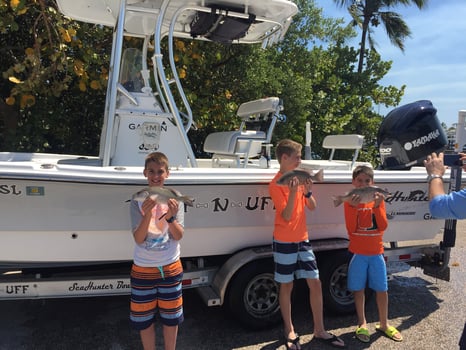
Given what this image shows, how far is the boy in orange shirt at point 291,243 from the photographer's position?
10.1 ft

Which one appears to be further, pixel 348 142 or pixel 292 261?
pixel 348 142

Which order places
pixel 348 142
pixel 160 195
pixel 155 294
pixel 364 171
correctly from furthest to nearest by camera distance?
pixel 348 142, pixel 364 171, pixel 155 294, pixel 160 195

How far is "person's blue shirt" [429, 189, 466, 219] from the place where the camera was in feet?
6.51

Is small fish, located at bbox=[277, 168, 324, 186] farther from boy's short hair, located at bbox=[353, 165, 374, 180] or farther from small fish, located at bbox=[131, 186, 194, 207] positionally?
small fish, located at bbox=[131, 186, 194, 207]

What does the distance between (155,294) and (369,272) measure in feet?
6.00

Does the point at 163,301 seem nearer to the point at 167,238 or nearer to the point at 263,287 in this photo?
the point at 167,238

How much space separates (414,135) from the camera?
14.2 ft

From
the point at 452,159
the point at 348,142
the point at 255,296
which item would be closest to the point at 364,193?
the point at 452,159

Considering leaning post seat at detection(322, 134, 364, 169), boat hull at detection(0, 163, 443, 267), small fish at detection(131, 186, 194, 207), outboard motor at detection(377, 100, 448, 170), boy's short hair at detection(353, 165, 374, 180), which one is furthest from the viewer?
leaning post seat at detection(322, 134, 364, 169)

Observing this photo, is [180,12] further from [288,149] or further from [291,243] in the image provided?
[291,243]

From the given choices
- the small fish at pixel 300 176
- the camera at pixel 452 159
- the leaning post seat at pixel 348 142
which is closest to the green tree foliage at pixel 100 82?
the leaning post seat at pixel 348 142

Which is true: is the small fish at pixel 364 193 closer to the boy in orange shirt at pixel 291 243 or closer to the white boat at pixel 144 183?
the boy in orange shirt at pixel 291 243

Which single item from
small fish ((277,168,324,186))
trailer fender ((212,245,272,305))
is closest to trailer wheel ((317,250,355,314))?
trailer fender ((212,245,272,305))

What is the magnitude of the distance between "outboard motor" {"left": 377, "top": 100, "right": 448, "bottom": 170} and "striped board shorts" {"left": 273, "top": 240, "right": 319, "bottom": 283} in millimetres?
1907
